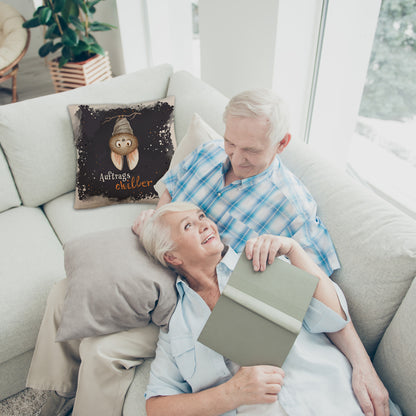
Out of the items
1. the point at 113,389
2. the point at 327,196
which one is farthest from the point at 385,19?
the point at 113,389

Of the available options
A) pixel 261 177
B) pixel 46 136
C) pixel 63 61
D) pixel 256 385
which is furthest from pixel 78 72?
pixel 256 385

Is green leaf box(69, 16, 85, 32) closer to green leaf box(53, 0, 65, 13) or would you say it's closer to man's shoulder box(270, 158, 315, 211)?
green leaf box(53, 0, 65, 13)

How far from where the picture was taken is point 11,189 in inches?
66.3

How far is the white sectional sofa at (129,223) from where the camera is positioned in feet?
3.02

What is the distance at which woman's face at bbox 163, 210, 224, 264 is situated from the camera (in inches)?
39.9

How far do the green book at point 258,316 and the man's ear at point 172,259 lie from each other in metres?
0.22

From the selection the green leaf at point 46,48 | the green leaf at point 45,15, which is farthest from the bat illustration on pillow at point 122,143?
the green leaf at point 46,48

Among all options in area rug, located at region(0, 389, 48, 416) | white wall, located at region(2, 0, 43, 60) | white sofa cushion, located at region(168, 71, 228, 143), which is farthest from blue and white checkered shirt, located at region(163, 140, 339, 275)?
white wall, located at region(2, 0, 43, 60)

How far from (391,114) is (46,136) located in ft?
5.49

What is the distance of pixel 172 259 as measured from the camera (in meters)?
1.05

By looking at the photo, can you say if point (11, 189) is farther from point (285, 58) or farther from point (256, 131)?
point (285, 58)

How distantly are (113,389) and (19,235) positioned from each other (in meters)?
0.85

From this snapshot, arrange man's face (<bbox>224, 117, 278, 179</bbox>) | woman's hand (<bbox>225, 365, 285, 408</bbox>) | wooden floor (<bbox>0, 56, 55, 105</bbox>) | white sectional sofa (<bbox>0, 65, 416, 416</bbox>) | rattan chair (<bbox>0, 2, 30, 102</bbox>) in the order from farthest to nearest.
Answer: wooden floor (<bbox>0, 56, 55, 105</bbox>), rattan chair (<bbox>0, 2, 30, 102</bbox>), man's face (<bbox>224, 117, 278, 179</bbox>), white sectional sofa (<bbox>0, 65, 416, 416</bbox>), woman's hand (<bbox>225, 365, 285, 408</bbox>)

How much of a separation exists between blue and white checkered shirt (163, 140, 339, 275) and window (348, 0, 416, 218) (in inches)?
32.8
